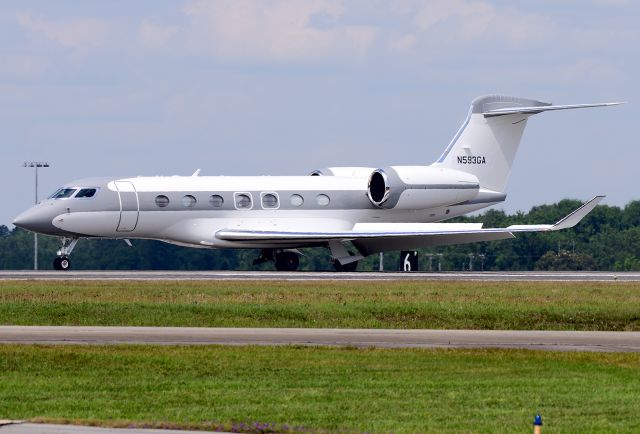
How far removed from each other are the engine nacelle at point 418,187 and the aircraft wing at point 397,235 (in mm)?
1448

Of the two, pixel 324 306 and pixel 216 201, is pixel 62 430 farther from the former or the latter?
pixel 216 201

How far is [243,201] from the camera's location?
56.5 m

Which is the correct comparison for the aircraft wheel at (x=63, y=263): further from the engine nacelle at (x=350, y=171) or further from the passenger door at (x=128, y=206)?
the engine nacelle at (x=350, y=171)

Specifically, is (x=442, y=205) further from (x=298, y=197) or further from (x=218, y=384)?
(x=218, y=384)

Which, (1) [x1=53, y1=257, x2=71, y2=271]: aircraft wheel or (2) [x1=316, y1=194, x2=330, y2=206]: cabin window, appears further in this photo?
(2) [x1=316, y1=194, x2=330, y2=206]: cabin window

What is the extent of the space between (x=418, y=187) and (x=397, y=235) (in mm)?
3219

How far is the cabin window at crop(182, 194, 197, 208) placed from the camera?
5516cm

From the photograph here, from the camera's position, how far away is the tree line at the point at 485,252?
89588 mm

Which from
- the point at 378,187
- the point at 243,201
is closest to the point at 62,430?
the point at 243,201

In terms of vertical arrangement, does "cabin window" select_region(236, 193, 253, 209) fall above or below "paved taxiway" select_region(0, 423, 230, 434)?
above

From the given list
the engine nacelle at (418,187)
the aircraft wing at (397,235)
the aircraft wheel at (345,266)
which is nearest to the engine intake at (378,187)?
the engine nacelle at (418,187)

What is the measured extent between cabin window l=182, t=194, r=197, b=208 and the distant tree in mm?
47274

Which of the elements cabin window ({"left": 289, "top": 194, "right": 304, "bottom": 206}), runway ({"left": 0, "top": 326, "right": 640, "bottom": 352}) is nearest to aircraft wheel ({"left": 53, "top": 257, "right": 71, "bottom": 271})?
cabin window ({"left": 289, "top": 194, "right": 304, "bottom": 206})

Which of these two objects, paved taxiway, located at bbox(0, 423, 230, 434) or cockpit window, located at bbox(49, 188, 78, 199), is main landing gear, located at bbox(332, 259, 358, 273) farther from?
paved taxiway, located at bbox(0, 423, 230, 434)
